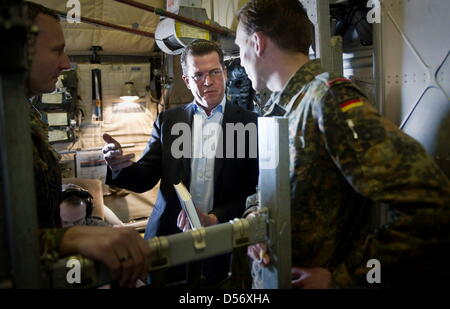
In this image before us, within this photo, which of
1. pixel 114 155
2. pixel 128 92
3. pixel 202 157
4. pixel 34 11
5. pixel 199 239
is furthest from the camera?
pixel 128 92

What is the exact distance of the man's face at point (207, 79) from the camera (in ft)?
7.84

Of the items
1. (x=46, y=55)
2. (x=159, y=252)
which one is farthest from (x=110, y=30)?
(x=159, y=252)

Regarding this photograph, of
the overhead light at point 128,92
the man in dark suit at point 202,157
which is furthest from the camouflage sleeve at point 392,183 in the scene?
the overhead light at point 128,92

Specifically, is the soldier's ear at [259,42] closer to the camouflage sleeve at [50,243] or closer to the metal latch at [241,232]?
the metal latch at [241,232]

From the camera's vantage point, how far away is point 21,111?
728 millimetres

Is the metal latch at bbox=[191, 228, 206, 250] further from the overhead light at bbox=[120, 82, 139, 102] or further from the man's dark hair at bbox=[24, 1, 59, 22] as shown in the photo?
the overhead light at bbox=[120, 82, 139, 102]

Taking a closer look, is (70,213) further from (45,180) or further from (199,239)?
(199,239)

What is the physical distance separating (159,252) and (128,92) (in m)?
4.71

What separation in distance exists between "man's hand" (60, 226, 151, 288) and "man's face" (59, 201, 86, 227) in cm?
267

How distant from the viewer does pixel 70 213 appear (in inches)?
133

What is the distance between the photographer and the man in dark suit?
7.52 ft

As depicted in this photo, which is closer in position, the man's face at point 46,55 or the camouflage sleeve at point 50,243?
the camouflage sleeve at point 50,243

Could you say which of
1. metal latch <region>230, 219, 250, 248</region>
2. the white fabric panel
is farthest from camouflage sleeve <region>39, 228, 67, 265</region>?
the white fabric panel

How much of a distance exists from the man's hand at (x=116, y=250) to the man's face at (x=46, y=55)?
81cm
